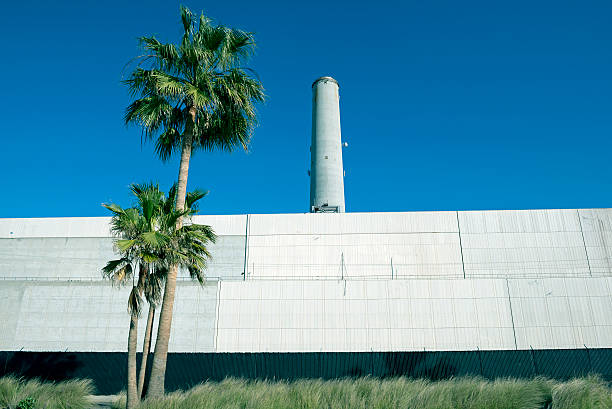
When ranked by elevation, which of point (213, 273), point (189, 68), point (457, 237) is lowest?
point (213, 273)

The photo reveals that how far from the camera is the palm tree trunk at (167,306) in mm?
12195

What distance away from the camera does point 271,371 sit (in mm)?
23703

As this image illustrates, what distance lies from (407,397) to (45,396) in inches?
408

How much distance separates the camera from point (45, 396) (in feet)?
42.1

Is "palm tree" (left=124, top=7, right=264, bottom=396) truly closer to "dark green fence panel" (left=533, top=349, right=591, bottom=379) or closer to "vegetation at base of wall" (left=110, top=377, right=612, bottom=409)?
"vegetation at base of wall" (left=110, top=377, right=612, bottom=409)

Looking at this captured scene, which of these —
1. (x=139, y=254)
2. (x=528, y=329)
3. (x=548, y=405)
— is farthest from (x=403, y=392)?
(x=528, y=329)

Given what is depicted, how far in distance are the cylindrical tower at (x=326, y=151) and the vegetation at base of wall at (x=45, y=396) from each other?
77.8 feet

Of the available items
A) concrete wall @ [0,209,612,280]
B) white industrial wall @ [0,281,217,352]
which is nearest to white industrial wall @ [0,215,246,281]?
concrete wall @ [0,209,612,280]

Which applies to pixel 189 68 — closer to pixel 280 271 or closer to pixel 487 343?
pixel 280 271

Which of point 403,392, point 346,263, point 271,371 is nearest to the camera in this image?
point 403,392

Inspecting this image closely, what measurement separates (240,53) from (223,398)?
1067cm

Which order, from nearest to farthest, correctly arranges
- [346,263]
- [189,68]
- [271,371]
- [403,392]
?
[403,392]
[189,68]
[271,371]
[346,263]

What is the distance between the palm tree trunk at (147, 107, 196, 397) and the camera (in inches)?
480

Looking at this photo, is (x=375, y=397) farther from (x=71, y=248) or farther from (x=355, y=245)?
(x=71, y=248)
